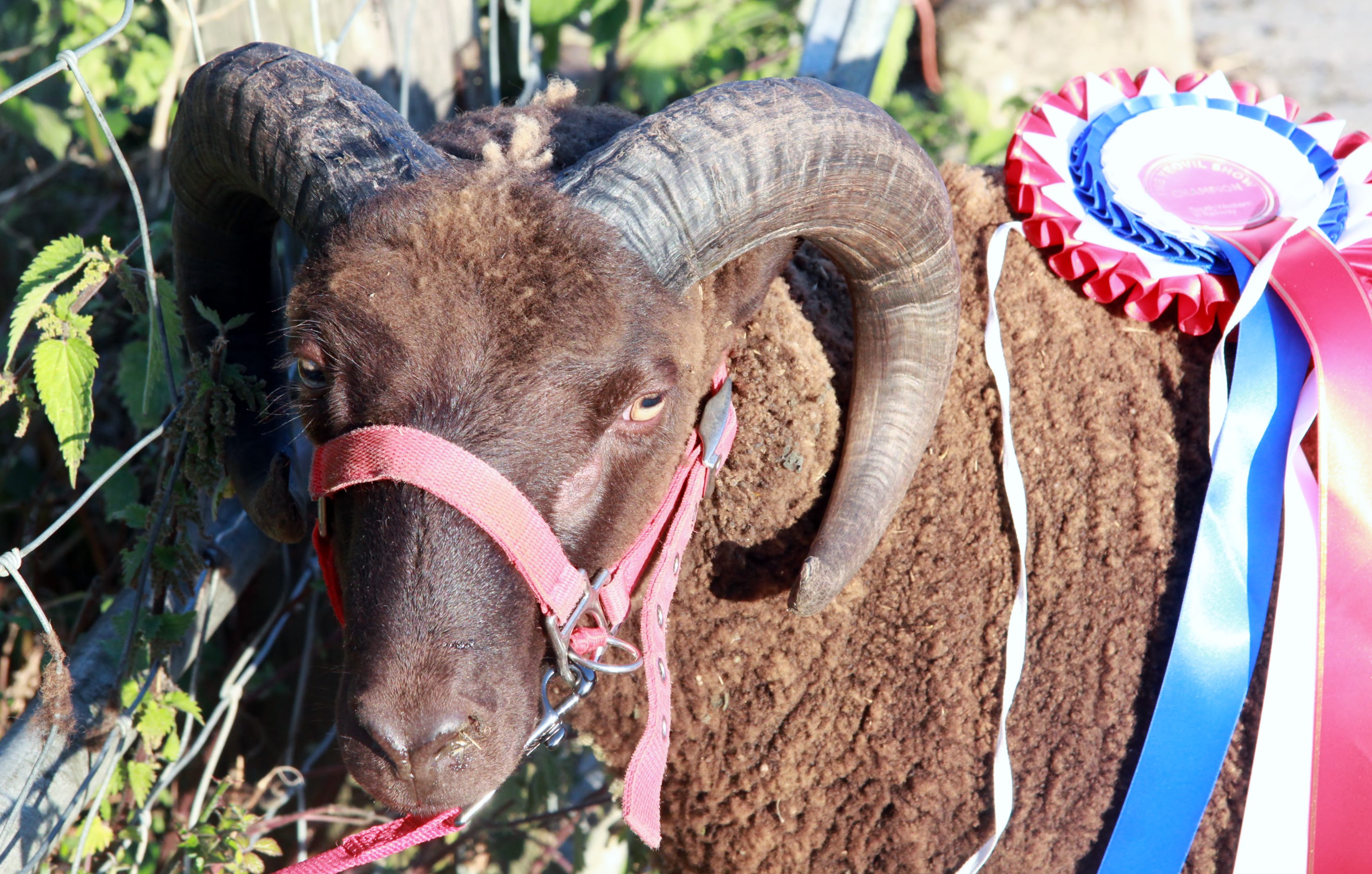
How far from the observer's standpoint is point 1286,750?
211 centimetres

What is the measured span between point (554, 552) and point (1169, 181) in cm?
202

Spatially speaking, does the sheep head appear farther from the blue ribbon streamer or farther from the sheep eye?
the blue ribbon streamer

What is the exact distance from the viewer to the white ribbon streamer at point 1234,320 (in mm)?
2219

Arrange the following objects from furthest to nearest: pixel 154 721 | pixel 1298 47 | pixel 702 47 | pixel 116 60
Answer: pixel 1298 47 < pixel 702 47 < pixel 116 60 < pixel 154 721

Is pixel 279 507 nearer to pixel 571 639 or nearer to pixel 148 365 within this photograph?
pixel 148 365

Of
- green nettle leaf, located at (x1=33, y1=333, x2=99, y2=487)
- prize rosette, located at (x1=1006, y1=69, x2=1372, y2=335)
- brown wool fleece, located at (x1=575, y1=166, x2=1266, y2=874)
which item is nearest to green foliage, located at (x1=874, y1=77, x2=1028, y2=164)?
prize rosette, located at (x1=1006, y1=69, x2=1372, y2=335)

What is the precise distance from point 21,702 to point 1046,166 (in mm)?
3615

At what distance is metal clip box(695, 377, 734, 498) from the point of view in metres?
2.19

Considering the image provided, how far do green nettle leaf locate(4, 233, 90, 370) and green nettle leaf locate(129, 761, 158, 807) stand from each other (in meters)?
1.15

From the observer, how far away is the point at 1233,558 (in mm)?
2150

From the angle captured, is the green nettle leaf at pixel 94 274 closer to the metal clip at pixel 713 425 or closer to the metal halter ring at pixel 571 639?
the metal halter ring at pixel 571 639

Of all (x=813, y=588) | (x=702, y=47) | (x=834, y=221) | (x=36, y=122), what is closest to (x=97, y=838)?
(x=813, y=588)

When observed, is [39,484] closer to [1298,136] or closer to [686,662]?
[686,662]

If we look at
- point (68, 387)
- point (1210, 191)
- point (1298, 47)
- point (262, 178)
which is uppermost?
point (262, 178)
